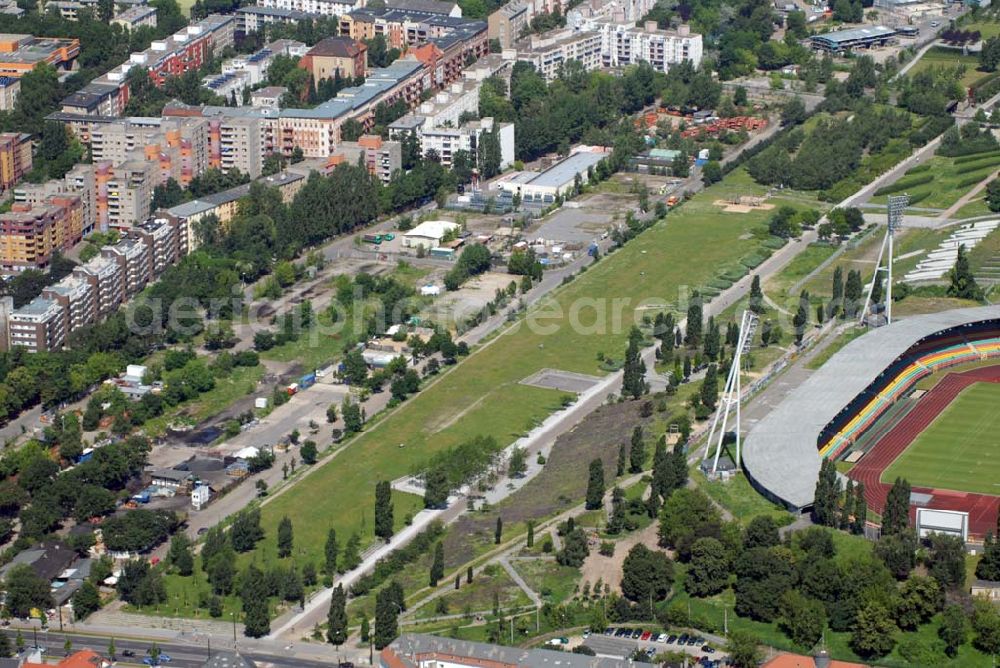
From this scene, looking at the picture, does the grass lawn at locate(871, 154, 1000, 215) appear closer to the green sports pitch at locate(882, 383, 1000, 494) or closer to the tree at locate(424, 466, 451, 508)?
the green sports pitch at locate(882, 383, 1000, 494)

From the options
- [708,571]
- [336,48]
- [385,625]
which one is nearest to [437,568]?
[385,625]

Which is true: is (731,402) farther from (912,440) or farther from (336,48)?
(336,48)

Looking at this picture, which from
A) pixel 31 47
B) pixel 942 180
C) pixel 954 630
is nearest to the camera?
pixel 954 630

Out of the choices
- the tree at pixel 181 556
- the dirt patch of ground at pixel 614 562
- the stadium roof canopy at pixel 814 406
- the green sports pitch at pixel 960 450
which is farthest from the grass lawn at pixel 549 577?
the green sports pitch at pixel 960 450

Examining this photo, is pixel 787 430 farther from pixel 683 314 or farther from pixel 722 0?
pixel 722 0

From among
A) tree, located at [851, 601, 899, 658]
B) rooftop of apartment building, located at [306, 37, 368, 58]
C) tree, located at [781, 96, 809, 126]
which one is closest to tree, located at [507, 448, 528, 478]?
tree, located at [851, 601, 899, 658]

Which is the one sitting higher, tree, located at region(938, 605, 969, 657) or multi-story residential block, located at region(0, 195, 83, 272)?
tree, located at region(938, 605, 969, 657)
